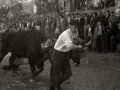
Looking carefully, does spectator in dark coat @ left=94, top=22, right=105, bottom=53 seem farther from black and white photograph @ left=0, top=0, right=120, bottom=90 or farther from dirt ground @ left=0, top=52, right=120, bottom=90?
dirt ground @ left=0, top=52, right=120, bottom=90

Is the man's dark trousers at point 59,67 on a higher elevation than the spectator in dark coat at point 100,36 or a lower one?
higher

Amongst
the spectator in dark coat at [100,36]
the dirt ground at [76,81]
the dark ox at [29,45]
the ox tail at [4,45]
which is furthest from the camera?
the spectator in dark coat at [100,36]

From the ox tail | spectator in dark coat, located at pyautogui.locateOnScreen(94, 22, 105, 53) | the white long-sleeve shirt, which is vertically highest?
the white long-sleeve shirt

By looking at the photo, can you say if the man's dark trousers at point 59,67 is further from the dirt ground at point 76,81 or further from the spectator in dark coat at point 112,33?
the spectator in dark coat at point 112,33

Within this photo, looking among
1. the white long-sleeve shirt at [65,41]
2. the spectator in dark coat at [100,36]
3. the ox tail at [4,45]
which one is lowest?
the spectator in dark coat at [100,36]

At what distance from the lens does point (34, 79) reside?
7.46 m

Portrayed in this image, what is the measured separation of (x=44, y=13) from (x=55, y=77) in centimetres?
1998

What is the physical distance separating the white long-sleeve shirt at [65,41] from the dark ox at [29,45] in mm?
2219

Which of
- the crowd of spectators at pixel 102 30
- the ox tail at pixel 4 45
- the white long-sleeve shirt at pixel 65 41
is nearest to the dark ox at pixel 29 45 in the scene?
the ox tail at pixel 4 45

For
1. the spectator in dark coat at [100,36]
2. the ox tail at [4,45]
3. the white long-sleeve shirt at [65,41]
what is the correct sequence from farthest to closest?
the spectator in dark coat at [100,36]
the ox tail at [4,45]
the white long-sleeve shirt at [65,41]

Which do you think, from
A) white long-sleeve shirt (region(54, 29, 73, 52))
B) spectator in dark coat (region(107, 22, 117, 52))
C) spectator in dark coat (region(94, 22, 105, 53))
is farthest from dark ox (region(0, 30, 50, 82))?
spectator in dark coat (region(107, 22, 117, 52))

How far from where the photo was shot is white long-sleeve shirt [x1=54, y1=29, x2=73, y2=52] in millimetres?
5043

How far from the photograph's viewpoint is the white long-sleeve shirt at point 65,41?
16.5 ft

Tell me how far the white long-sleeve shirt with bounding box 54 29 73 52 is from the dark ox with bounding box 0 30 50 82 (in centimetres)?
222
